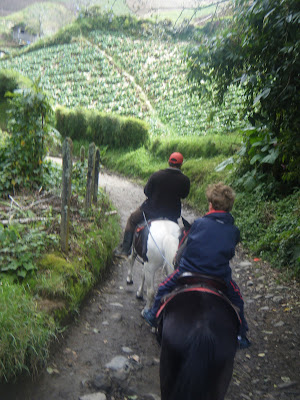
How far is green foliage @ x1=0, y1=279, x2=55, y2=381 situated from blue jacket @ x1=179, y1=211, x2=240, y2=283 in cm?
167

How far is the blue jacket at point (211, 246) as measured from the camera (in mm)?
3100

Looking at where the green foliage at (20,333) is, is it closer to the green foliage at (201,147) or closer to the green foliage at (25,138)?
the green foliage at (25,138)

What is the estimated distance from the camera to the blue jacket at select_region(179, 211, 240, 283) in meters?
3.10

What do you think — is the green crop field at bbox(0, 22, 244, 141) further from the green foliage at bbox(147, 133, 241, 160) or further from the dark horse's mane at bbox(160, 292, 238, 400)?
the dark horse's mane at bbox(160, 292, 238, 400)

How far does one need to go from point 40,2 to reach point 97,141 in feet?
166

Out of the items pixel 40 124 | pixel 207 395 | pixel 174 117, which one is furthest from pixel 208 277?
pixel 174 117

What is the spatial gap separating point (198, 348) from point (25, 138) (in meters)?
5.57

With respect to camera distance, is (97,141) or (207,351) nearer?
(207,351)

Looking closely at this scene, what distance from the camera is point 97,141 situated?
828 inches

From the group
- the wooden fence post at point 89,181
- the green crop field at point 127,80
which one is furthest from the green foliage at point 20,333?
the green crop field at point 127,80

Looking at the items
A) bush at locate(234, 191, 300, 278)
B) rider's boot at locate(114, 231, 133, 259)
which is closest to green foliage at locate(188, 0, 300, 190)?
bush at locate(234, 191, 300, 278)

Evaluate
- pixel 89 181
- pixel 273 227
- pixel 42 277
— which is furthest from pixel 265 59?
pixel 273 227

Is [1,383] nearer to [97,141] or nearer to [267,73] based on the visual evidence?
[267,73]

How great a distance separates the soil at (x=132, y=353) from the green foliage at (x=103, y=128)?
14.2 metres
